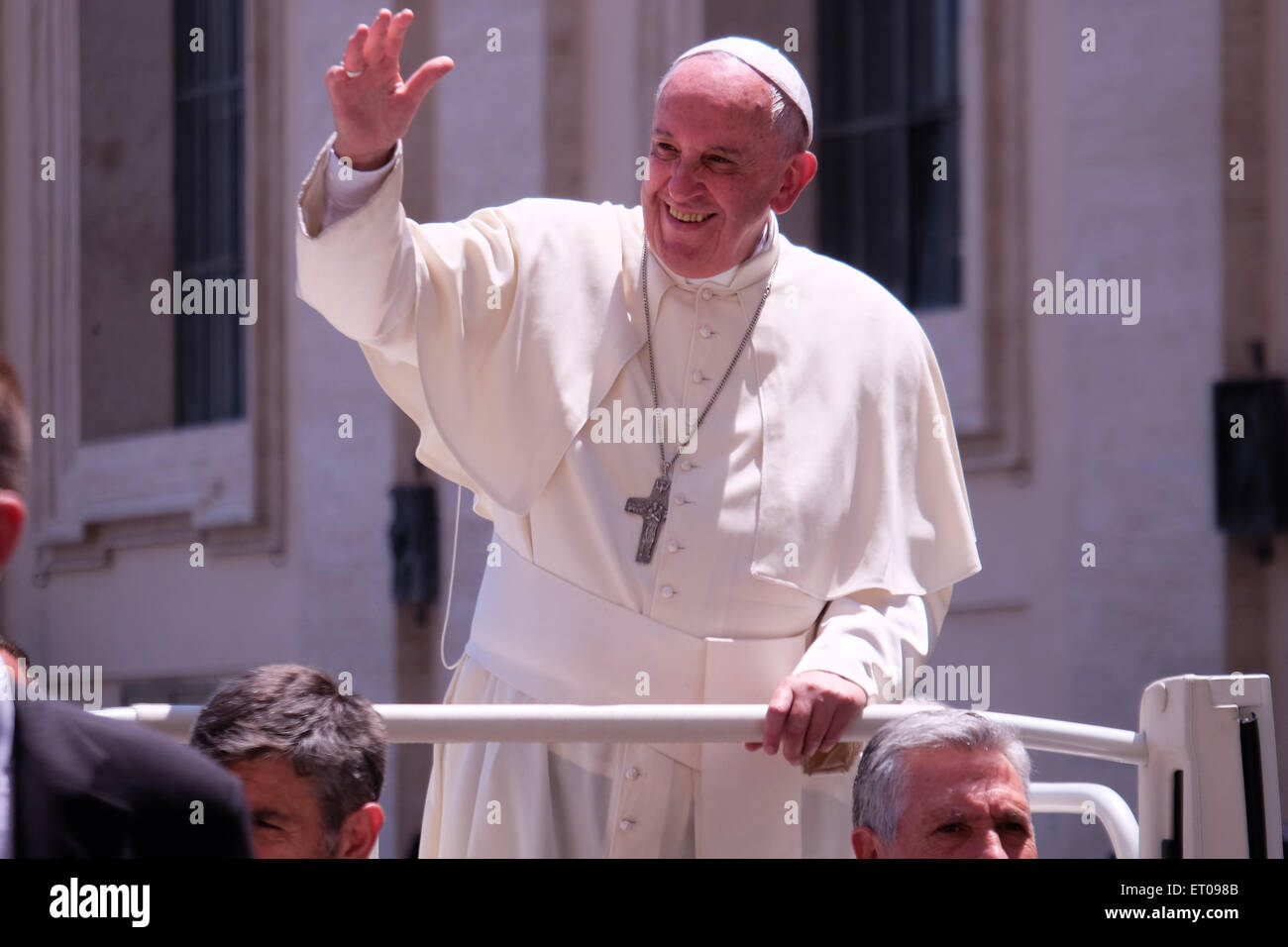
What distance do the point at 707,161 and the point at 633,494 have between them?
0.56 meters

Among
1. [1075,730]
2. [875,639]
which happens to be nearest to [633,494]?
[875,639]

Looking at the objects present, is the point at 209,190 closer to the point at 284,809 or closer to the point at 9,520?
the point at 284,809

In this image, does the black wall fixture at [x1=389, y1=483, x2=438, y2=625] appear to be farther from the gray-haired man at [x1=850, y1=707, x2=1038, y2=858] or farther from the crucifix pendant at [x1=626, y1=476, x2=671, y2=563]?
the gray-haired man at [x1=850, y1=707, x2=1038, y2=858]

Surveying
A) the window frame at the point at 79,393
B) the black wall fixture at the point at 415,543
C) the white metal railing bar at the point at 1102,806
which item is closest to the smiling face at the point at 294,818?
the white metal railing bar at the point at 1102,806

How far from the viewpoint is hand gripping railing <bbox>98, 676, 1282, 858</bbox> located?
2.88 m

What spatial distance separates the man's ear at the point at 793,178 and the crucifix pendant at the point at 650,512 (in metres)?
0.49

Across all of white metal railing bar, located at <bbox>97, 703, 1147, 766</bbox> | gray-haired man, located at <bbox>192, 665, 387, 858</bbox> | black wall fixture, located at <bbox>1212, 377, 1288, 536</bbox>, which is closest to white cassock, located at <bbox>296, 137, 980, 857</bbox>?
white metal railing bar, located at <bbox>97, 703, 1147, 766</bbox>

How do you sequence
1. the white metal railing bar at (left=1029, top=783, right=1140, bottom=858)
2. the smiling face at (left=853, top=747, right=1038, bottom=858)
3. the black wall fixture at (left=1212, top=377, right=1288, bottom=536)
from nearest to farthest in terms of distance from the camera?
the smiling face at (left=853, top=747, right=1038, bottom=858) → the white metal railing bar at (left=1029, top=783, right=1140, bottom=858) → the black wall fixture at (left=1212, top=377, right=1288, bottom=536)

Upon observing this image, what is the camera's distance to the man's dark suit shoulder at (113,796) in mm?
1606

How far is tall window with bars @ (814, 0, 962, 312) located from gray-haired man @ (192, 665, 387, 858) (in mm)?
7569

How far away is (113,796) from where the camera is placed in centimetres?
161

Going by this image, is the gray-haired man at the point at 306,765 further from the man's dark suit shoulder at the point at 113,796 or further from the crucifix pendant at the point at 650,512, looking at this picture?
→ the man's dark suit shoulder at the point at 113,796

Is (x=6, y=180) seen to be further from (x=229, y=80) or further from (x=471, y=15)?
(x=471, y=15)

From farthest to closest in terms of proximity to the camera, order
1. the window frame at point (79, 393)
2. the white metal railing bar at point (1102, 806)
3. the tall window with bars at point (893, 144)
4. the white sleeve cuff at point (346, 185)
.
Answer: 1. the window frame at point (79, 393)
2. the tall window with bars at point (893, 144)
3. the white metal railing bar at point (1102, 806)
4. the white sleeve cuff at point (346, 185)
